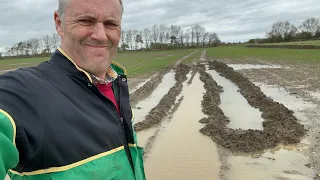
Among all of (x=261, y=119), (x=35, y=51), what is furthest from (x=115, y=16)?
(x=35, y=51)

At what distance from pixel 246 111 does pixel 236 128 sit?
213 cm

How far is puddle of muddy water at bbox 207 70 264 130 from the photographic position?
8766 millimetres

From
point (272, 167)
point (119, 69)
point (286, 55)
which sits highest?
point (119, 69)

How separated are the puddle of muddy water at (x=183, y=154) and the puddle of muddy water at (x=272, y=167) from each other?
407 mm

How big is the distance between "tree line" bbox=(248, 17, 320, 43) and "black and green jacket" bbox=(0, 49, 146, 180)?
3801 inches

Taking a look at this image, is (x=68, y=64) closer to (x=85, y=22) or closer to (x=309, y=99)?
(x=85, y=22)

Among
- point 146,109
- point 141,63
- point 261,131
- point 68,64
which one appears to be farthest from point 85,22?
point 141,63

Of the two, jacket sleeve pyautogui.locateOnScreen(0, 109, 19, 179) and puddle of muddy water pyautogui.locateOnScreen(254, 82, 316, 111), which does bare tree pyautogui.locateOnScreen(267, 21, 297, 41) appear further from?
jacket sleeve pyautogui.locateOnScreen(0, 109, 19, 179)

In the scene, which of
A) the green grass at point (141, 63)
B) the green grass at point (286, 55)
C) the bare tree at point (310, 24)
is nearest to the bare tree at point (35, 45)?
the green grass at point (141, 63)

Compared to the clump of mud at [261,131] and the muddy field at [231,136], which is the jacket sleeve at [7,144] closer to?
the muddy field at [231,136]

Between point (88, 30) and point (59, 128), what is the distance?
680mm

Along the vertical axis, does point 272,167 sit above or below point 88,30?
below

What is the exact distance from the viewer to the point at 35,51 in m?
107

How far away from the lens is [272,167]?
587 centimetres
